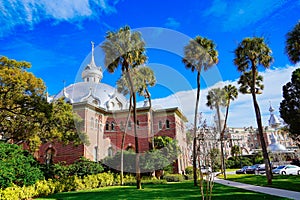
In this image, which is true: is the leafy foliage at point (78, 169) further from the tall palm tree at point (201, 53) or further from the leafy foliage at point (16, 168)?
the tall palm tree at point (201, 53)

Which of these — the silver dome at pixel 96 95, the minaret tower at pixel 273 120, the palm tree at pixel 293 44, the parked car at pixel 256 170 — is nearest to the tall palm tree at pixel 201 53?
the palm tree at pixel 293 44

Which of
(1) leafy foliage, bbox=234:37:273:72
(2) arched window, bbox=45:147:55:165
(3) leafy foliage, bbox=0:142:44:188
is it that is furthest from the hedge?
(1) leafy foliage, bbox=234:37:273:72

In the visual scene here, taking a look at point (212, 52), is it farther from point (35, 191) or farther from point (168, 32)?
point (35, 191)

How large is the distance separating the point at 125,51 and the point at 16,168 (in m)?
10.4

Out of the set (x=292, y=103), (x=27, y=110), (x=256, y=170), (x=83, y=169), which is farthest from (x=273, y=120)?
(x=27, y=110)

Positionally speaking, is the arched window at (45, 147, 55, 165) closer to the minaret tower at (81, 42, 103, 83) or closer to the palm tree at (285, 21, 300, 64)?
the minaret tower at (81, 42, 103, 83)

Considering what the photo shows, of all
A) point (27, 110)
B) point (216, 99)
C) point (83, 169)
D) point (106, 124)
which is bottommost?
point (83, 169)

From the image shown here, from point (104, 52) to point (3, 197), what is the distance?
463 inches

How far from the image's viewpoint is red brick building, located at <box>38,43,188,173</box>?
28750 millimetres

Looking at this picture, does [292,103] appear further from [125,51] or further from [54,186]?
[54,186]

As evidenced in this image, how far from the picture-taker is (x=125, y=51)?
17812 mm

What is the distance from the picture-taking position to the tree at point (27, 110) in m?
13.6

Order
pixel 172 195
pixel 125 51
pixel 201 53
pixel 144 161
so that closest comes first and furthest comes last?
pixel 172 195 → pixel 125 51 → pixel 201 53 → pixel 144 161

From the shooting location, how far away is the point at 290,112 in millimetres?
23281
